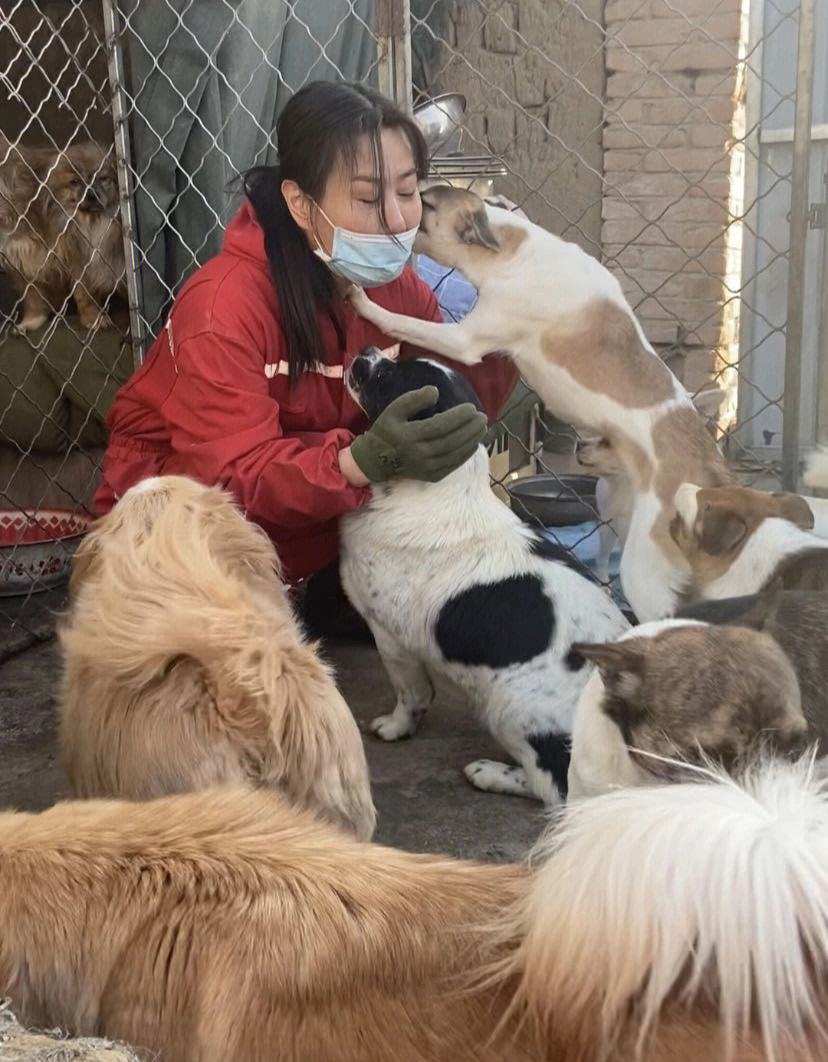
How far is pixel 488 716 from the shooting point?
9.25 ft

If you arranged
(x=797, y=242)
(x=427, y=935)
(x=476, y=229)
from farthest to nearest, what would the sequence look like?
(x=797, y=242) → (x=476, y=229) → (x=427, y=935)

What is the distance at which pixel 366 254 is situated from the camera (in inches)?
117

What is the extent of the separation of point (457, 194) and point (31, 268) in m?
2.46

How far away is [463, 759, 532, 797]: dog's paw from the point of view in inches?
116

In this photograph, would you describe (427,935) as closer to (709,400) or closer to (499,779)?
(499,779)

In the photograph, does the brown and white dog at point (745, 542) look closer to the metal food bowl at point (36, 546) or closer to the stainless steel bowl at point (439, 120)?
the stainless steel bowl at point (439, 120)

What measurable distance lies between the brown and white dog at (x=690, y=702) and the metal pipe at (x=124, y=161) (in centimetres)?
266

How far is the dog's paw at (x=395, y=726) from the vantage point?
324 centimetres

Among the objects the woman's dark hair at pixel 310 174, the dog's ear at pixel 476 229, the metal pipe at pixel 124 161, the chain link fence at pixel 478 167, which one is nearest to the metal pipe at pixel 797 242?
the chain link fence at pixel 478 167

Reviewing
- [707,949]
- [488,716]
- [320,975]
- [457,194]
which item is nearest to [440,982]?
[320,975]

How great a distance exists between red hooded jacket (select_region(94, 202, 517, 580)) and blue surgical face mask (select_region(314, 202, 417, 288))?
18cm

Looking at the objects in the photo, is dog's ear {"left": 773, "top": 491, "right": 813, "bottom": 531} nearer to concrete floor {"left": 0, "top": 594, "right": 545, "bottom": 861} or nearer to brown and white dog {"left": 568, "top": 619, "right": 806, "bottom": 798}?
brown and white dog {"left": 568, "top": 619, "right": 806, "bottom": 798}

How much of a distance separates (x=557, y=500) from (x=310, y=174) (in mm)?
1850

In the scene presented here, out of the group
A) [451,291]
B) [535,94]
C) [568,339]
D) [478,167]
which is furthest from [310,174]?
[535,94]
